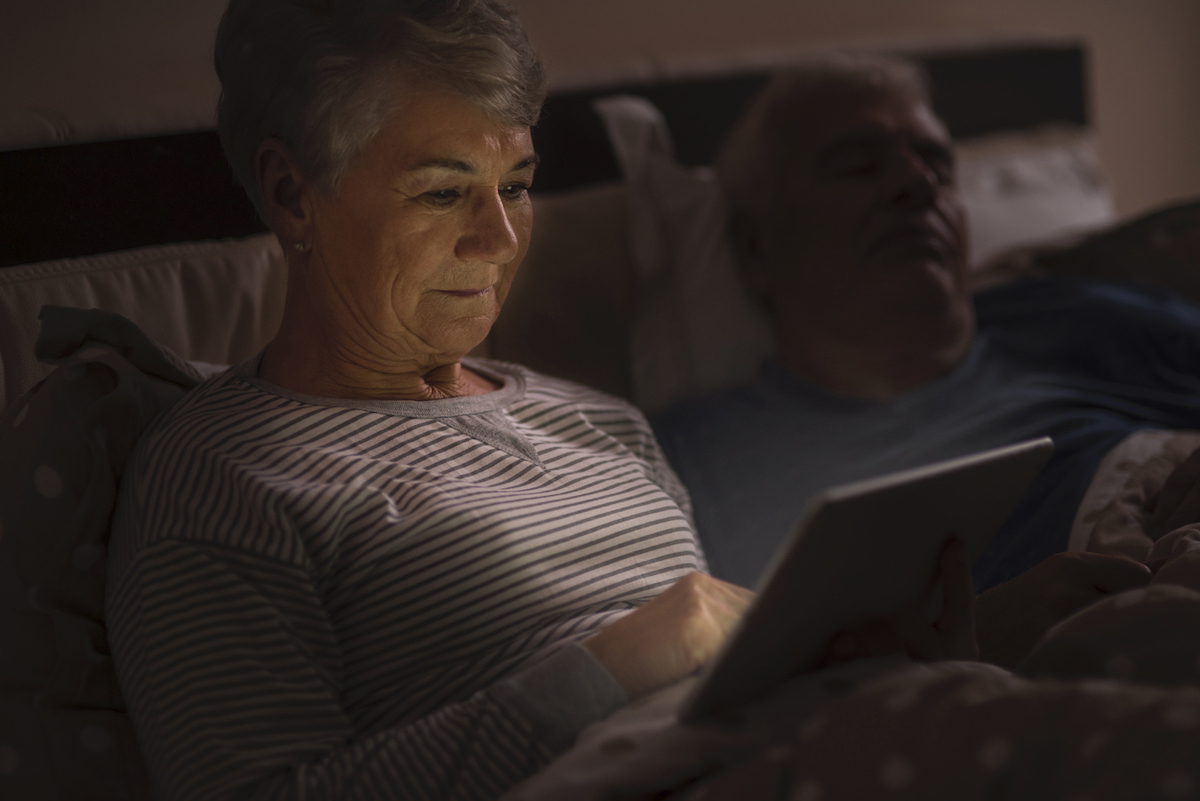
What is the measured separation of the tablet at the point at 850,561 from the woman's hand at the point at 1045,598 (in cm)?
14

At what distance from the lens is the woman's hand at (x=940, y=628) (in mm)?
735

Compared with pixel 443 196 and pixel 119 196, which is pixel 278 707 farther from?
pixel 119 196

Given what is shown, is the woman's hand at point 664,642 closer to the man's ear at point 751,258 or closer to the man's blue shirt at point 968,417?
the man's blue shirt at point 968,417

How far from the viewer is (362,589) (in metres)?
0.76

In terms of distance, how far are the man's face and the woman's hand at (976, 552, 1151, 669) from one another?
2.00 feet

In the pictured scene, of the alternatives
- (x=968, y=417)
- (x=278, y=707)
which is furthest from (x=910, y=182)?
(x=278, y=707)

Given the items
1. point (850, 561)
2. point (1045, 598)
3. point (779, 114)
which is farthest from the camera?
point (779, 114)

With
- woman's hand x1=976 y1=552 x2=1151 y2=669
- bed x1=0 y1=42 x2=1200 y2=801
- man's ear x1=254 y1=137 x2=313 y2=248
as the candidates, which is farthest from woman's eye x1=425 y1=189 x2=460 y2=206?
woman's hand x1=976 y1=552 x2=1151 y2=669

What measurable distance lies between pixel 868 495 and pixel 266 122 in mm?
568

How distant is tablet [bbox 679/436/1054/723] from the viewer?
22.7 inches

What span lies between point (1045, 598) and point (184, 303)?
0.90 metres

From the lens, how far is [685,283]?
1.51 meters

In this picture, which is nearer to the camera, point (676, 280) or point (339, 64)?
point (339, 64)

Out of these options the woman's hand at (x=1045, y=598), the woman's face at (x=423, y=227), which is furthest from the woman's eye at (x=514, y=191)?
the woman's hand at (x=1045, y=598)
